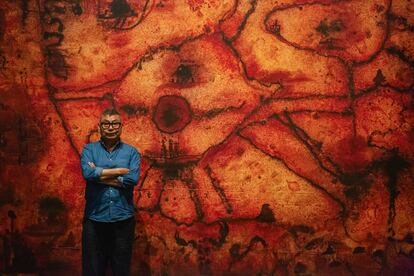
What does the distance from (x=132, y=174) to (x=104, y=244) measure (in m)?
0.59

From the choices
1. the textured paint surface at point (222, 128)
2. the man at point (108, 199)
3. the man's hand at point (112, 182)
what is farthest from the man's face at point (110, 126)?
the textured paint surface at point (222, 128)

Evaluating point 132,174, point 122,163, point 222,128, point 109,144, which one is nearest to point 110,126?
point 109,144

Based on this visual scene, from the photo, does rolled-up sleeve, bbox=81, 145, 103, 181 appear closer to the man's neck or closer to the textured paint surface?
the man's neck

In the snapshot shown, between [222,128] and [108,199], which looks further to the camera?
[222,128]

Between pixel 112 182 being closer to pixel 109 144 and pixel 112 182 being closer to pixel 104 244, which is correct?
pixel 109 144

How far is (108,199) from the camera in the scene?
2.82m

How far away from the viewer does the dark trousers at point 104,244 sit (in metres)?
2.86

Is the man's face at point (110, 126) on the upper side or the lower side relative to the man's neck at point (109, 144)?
upper

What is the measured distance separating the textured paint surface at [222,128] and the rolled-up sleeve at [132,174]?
541 mm

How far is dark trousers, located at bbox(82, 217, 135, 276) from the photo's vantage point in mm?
A: 2863

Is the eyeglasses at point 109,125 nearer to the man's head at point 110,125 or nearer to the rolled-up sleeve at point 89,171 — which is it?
the man's head at point 110,125

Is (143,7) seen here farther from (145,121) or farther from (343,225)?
(343,225)

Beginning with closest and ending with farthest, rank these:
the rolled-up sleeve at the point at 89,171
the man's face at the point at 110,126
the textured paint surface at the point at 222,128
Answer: the rolled-up sleeve at the point at 89,171 → the man's face at the point at 110,126 → the textured paint surface at the point at 222,128

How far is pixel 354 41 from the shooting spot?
3.35 m
